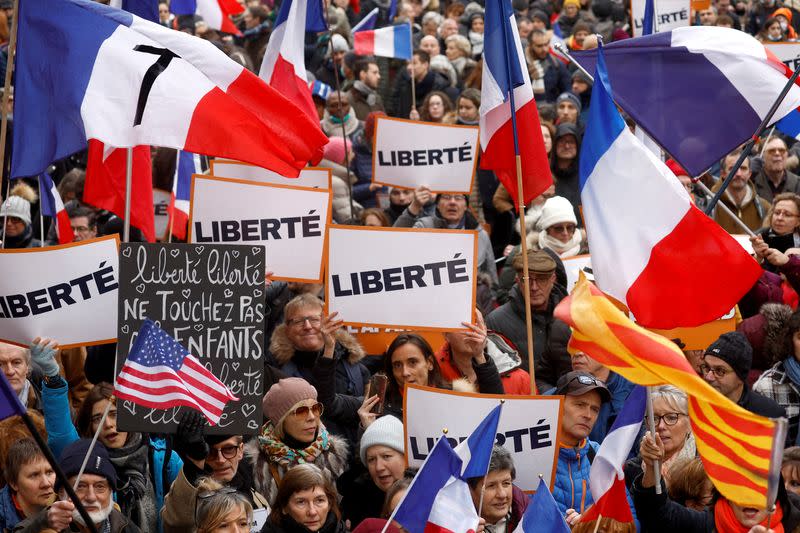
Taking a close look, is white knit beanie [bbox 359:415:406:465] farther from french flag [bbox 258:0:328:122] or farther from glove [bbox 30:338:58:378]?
french flag [bbox 258:0:328:122]

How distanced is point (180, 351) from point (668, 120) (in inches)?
120

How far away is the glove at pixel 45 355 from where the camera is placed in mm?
7070

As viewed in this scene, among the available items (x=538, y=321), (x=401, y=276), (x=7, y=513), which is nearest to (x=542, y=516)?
(x=401, y=276)

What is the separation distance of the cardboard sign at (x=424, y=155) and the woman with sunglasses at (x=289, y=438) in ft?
12.8

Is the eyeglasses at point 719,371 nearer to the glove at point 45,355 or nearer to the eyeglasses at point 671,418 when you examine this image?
the eyeglasses at point 671,418

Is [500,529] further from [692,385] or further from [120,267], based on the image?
[120,267]

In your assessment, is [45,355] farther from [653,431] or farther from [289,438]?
[653,431]

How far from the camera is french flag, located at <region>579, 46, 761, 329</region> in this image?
6766 mm

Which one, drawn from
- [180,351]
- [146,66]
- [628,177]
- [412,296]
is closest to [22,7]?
[146,66]

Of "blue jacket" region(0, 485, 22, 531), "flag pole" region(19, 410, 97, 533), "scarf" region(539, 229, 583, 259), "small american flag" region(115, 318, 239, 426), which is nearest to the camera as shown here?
"flag pole" region(19, 410, 97, 533)

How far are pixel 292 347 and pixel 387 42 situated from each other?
763 centimetres

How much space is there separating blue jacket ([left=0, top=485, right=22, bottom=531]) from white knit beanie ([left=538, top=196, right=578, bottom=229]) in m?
5.01

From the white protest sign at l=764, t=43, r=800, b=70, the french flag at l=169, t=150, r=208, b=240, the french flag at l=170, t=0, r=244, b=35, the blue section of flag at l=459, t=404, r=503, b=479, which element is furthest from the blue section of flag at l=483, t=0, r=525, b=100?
the french flag at l=170, t=0, r=244, b=35

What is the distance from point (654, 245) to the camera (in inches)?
269
